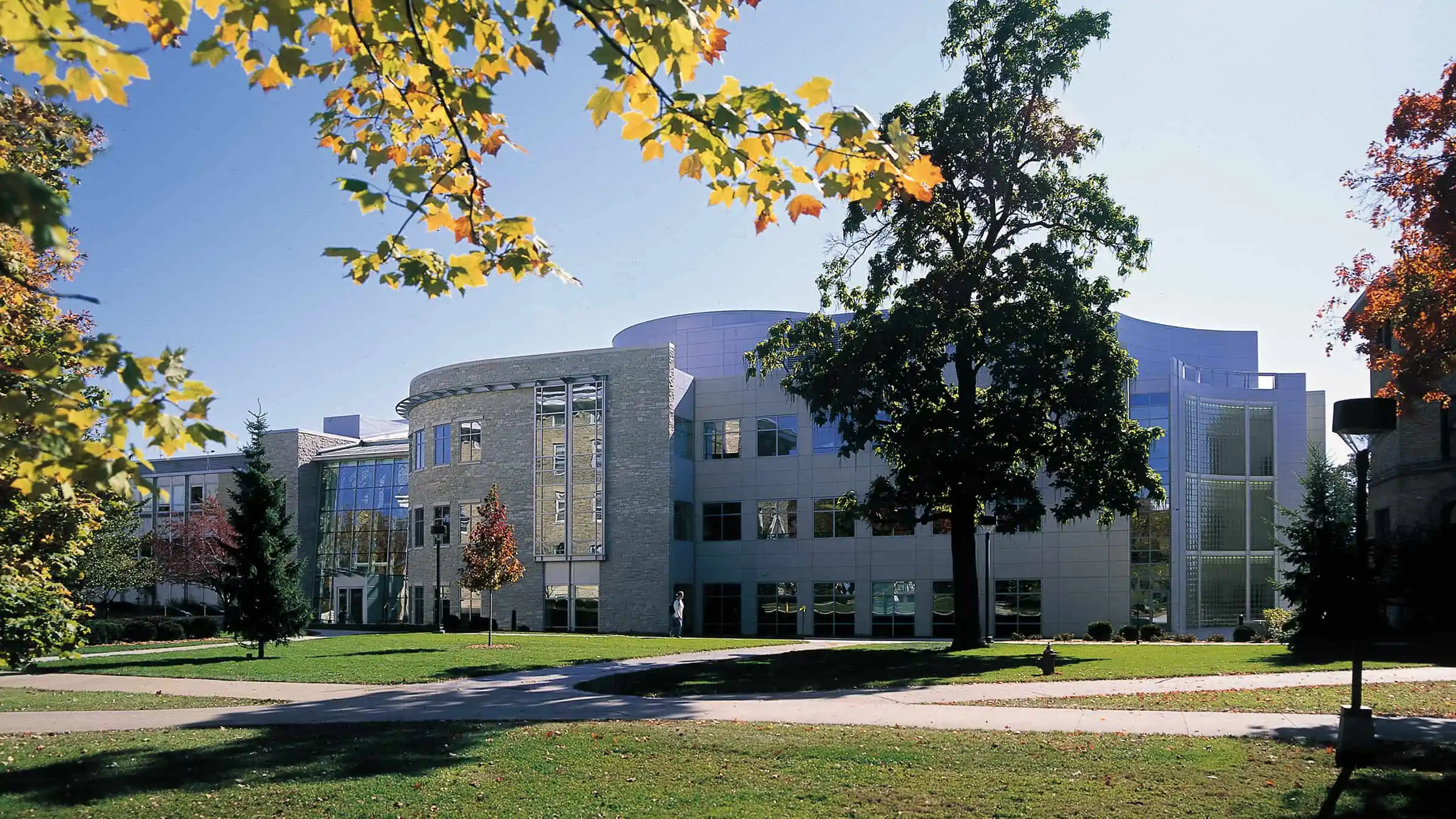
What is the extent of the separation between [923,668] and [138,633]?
27555 mm

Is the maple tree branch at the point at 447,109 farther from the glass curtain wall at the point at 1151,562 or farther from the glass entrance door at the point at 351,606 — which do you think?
the glass entrance door at the point at 351,606

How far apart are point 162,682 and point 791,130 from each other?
20.6m

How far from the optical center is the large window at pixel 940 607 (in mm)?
44188

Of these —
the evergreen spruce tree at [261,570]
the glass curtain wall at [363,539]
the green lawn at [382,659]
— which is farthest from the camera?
the glass curtain wall at [363,539]

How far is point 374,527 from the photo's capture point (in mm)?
55531

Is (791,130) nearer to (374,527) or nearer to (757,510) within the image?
(757,510)

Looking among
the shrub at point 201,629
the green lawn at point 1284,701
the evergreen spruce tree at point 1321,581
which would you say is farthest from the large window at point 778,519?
the green lawn at point 1284,701

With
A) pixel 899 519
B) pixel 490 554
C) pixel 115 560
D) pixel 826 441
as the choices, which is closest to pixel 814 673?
pixel 899 519

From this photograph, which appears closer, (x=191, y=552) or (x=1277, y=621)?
(x=1277, y=621)

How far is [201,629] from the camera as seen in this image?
3909 cm

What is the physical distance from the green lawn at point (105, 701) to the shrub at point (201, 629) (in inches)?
821

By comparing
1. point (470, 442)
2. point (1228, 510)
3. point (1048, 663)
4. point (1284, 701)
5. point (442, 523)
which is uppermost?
point (470, 442)

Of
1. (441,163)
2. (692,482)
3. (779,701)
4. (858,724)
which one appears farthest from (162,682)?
(692,482)

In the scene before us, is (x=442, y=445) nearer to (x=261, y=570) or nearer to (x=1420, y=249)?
(x=261, y=570)
